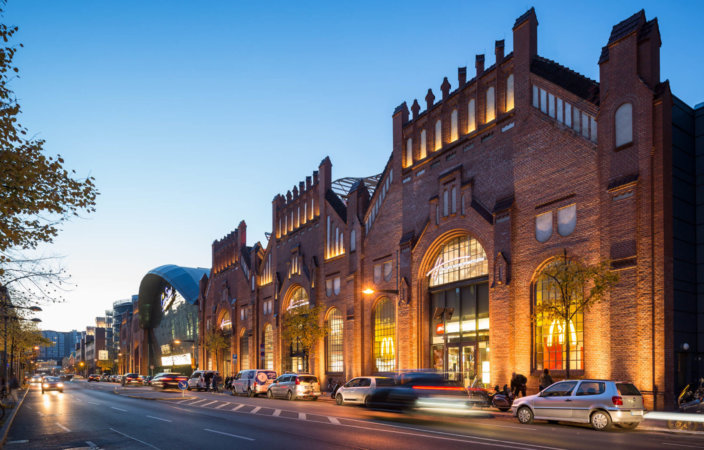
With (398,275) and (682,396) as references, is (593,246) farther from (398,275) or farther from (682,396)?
(398,275)

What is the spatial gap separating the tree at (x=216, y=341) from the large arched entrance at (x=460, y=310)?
38550 mm

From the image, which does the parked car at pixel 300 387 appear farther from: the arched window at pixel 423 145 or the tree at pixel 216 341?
the tree at pixel 216 341

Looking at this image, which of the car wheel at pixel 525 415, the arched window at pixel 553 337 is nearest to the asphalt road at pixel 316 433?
the car wheel at pixel 525 415

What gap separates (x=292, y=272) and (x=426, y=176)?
69.8 ft

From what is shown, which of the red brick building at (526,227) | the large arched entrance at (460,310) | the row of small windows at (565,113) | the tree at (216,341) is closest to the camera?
the red brick building at (526,227)

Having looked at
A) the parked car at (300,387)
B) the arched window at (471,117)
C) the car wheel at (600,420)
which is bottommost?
the parked car at (300,387)

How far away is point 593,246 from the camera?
2614cm

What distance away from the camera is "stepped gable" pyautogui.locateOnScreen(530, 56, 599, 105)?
28467mm

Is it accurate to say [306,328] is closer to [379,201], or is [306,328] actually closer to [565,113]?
[379,201]

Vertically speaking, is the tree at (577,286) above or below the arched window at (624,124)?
below

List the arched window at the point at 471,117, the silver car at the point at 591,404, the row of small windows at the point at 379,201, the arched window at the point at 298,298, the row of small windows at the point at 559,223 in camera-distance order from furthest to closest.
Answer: the arched window at the point at 298,298 < the row of small windows at the point at 379,201 < the arched window at the point at 471,117 < the row of small windows at the point at 559,223 < the silver car at the point at 591,404

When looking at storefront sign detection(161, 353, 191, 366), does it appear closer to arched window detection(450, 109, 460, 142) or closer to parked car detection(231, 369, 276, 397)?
parked car detection(231, 369, 276, 397)

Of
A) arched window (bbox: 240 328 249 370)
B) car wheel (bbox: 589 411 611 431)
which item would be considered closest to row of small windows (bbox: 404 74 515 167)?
car wheel (bbox: 589 411 611 431)

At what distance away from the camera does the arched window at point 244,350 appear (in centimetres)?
6719
